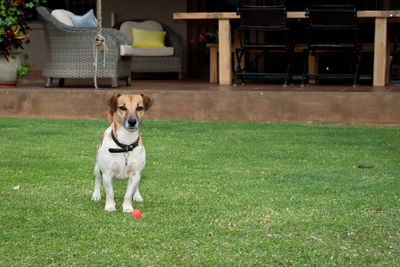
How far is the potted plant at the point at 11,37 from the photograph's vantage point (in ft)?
27.4

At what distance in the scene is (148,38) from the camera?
11742 millimetres

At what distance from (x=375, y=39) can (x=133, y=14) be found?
233 inches

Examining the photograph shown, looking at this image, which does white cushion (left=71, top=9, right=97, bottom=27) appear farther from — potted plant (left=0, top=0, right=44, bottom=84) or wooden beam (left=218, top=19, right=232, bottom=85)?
wooden beam (left=218, top=19, right=232, bottom=85)

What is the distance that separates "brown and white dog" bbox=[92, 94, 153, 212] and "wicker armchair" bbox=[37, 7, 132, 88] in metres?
4.60

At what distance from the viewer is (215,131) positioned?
702 centimetres

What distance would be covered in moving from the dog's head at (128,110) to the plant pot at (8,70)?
16.8 ft

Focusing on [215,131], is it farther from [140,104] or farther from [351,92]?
[140,104]

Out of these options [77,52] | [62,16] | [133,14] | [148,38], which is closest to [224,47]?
[77,52]

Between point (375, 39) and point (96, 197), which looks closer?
point (96, 197)

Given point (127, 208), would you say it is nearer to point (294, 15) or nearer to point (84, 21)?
point (294, 15)

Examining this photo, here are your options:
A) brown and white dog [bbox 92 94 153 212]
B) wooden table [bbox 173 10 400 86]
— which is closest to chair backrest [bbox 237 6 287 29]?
wooden table [bbox 173 10 400 86]

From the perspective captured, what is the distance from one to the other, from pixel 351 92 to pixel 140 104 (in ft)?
13.3

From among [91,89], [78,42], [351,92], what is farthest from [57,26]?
[351,92]

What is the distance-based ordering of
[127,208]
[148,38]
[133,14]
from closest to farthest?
1. [127,208]
2. [148,38]
3. [133,14]
